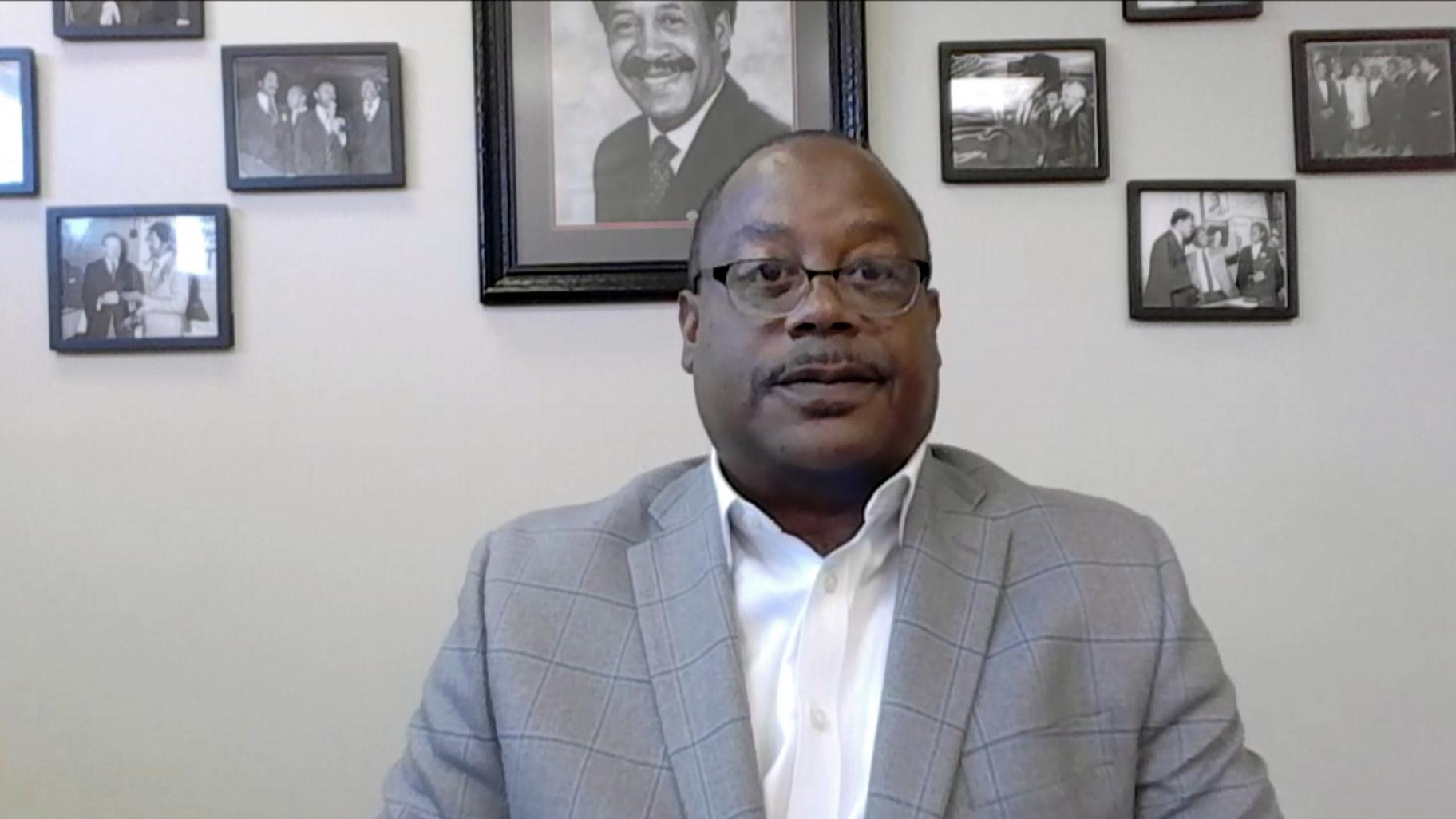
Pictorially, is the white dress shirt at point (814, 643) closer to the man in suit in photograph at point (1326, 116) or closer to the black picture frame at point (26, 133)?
the man in suit in photograph at point (1326, 116)

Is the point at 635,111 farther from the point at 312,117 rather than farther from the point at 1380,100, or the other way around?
the point at 1380,100

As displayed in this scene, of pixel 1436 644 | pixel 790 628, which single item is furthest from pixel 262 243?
pixel 1436 644

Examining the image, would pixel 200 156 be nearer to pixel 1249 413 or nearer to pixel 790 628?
pixel 790 628

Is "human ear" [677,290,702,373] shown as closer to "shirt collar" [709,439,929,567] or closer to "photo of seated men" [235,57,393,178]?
"shirt collar" [709,439,929,567]

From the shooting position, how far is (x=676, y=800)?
917 millimetres

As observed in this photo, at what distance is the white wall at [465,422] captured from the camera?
1.54m

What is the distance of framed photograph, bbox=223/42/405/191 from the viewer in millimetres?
1538

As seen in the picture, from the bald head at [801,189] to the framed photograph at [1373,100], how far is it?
0.80 m

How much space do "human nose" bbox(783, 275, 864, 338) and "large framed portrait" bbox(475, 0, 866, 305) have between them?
562 mm

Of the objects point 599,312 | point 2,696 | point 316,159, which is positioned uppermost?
point 316,159

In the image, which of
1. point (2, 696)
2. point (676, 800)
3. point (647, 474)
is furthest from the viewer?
point (2, 696)

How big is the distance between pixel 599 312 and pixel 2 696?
0.92 meters

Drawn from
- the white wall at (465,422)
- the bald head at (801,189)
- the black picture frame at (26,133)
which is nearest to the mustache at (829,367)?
the bald head at (801,189)

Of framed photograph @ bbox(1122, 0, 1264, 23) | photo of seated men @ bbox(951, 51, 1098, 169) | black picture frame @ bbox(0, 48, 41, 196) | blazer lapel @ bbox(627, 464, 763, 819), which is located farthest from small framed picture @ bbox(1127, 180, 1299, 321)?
black picture frame @ bbox(0, 48, 41, 196)
